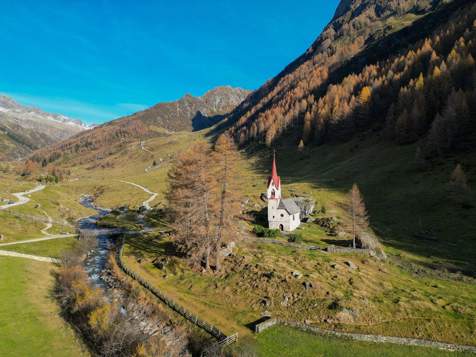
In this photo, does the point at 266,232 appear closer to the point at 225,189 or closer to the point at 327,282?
the point at 225,189

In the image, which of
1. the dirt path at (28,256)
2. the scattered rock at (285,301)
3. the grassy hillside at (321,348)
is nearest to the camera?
the grassy hillside at (321,348)

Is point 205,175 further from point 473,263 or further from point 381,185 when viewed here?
point 381,185

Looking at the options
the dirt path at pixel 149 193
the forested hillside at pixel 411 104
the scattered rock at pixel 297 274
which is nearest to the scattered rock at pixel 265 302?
the scattered rock at pixel 297 274

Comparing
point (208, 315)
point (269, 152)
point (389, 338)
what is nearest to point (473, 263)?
point (389, 338)

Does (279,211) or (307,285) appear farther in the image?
(279,211)

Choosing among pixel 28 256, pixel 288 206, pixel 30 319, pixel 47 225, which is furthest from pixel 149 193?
pixel 30 319

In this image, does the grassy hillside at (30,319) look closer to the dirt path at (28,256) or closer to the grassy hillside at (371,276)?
the dirt path at (28,256)

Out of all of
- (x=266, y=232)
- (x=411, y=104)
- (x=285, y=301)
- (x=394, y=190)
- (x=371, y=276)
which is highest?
(x=411, y=104)

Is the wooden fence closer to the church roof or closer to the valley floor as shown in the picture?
the valley floor

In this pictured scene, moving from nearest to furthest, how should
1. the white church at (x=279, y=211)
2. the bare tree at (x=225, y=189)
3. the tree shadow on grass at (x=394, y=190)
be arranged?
the bare tree at (x=225, y=189)
the tree shadow on grass at (x=394, y=190)
the white church at (x=279, y=211)

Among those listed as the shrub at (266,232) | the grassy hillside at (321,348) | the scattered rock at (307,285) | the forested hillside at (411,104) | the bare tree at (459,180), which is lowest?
the grassy hillside at (321,348)

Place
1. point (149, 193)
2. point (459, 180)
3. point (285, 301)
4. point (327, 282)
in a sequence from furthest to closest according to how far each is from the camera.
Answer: point (149, 193)
point (459, 180)
point (327, 282)
point (285, 301)
